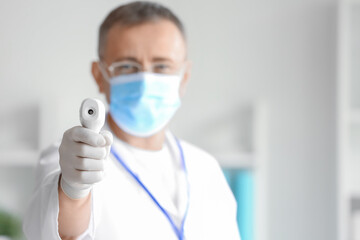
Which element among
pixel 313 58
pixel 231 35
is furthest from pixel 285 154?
pixel 231 35

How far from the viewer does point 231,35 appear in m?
1.91

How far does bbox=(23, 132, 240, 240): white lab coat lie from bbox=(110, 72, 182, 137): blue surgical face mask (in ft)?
0.16

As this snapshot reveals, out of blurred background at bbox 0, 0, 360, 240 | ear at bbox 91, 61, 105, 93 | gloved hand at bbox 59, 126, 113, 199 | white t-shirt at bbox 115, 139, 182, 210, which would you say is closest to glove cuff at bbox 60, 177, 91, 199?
gloved hand at bbox 59, 126, 113, 199

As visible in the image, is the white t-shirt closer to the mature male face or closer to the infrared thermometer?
the mature male face

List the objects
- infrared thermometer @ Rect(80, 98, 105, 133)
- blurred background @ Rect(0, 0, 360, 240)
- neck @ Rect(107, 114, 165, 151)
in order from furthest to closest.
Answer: blurred background @ Rect(0, 0, 360, 240) → neck @ Rect(107, 114, 165, 151) → infrared thermometer @ Rect(80, 98, 105, 133)

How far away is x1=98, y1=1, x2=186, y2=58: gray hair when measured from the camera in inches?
38.4

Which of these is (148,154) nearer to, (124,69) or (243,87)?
(124,69)

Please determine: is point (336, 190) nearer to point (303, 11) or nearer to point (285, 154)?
point (285, 154)

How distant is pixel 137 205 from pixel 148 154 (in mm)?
120

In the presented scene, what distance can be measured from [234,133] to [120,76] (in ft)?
3.25

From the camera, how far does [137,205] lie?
0.92 m

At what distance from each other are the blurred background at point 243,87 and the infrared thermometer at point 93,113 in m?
1.23

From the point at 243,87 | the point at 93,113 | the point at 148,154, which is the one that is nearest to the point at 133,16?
the point at 148,154

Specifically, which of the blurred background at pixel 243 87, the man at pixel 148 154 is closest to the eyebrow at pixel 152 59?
the man at pixel 148 154
